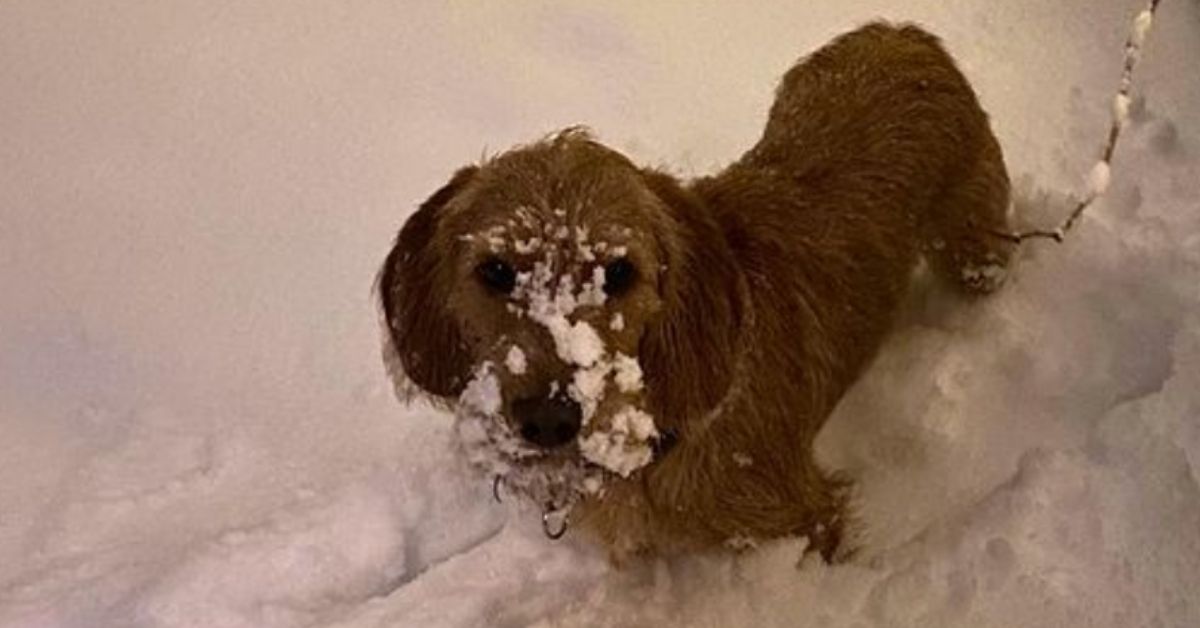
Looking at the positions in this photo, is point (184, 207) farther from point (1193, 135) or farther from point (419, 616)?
point (1193, 135)

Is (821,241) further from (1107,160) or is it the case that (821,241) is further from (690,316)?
(1107,160)

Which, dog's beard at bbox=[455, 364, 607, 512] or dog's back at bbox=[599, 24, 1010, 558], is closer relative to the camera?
dog's beard at bbox=[455, 364, 607, 512]

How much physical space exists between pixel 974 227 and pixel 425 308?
1182 mm

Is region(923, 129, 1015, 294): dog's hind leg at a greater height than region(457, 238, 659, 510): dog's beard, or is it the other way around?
region(457, 238, 659, 510): dog's beard

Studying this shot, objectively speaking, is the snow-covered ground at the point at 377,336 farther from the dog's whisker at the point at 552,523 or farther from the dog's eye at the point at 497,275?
the dog's eye at the point at 497,275

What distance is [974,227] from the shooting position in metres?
2.99

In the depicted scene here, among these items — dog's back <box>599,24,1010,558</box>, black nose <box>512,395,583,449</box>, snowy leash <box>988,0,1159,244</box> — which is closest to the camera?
black nose <box>512,395,583,449</box>

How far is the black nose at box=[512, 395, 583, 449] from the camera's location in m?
2.09

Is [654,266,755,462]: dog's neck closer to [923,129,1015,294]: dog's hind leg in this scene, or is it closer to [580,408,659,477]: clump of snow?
[580,408,659,477]: clump of snow

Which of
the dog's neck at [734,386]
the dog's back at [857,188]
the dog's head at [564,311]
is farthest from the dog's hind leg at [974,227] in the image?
the dog's head at [564,311]

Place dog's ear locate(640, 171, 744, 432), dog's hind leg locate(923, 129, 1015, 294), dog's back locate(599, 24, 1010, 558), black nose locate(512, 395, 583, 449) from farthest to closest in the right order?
dog's hind leg locate(923, 129, 1015, 294)
dog's back locate(599, 24, 1010, 558)
dog's ear locate(640, 171, 744, 432)
black nose locate(512, 395, 583, 449)

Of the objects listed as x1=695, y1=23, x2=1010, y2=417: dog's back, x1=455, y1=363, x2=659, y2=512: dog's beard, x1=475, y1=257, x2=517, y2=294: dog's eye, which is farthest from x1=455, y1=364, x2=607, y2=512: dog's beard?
x1=695, y1=23, x2=1010, y2=417: dog's back

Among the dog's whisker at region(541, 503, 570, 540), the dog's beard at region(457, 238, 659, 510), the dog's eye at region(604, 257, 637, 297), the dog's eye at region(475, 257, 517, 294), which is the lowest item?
the dog's whisker at region(541, 503, 570, 540)

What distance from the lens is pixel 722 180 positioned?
2.57 m
